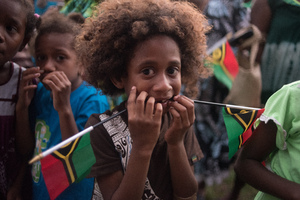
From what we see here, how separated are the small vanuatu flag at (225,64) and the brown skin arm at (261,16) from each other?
23 centimetres

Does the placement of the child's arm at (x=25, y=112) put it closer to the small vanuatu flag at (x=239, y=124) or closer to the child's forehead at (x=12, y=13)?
the child's forehead at (x=12, y=13)

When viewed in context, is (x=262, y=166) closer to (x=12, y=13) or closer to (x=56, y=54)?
(x=56, y=54)

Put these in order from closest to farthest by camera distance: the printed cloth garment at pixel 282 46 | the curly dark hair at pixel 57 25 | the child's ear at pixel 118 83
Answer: the child's ear at pixel 118 83 < the curly dark hair at pixel 57 25 < the printed cloth garment at pixel 282 46

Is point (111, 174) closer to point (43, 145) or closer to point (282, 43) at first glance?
point (43, 145)

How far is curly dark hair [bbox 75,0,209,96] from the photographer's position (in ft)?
4.22

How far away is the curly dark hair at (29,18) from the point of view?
162cm

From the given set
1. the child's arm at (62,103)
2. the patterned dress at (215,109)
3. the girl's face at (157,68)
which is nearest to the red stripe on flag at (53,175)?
the girl's face at (157,68)

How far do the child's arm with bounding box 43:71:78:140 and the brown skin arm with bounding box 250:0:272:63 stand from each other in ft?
4.63

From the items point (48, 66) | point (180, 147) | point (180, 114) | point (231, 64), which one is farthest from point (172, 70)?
point (231, 64)

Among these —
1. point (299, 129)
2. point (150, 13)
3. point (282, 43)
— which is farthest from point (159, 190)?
point (282, 43)

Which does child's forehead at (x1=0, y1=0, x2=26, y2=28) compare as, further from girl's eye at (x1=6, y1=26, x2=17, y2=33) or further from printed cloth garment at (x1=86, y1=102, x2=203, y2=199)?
printed cloth garment at (x1=86, y1=102, x2=203, y2=199)

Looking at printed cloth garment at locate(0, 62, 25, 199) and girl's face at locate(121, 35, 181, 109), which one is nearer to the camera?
girl's face at locate(121, 35, 181, 109)

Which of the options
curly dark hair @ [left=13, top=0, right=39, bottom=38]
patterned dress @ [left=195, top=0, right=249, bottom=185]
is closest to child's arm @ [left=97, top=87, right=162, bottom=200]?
curly dark hair @ [left=13, top=0, right=39, bottom=38]

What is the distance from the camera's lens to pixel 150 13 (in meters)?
1.31
